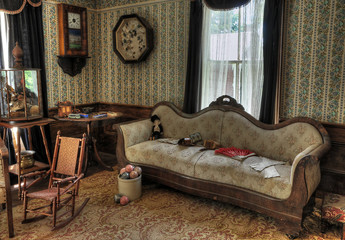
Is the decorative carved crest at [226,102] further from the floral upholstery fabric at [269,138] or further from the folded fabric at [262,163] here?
the folded fabric at [262,163]

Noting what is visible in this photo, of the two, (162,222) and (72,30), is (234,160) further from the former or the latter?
(72,30)

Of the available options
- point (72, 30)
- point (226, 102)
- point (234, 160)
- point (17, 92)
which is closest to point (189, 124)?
point (226, 102)

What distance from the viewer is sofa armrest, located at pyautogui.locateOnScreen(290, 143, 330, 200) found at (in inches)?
112

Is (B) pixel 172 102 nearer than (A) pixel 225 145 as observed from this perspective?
No

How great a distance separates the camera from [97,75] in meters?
5.97

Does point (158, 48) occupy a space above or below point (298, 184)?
above

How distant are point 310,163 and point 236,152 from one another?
1.07m

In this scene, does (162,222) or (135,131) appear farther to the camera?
(135,131)

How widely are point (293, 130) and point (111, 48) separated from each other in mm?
3616

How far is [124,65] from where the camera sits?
5609 millimetres

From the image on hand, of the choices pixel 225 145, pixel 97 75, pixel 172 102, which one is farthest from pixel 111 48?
pixel 225 145

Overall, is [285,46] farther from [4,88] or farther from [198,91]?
[4,88]

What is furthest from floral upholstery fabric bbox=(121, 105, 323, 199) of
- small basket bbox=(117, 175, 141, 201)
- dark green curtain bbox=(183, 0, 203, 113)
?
small basket bbox=(117, 175, 141, 201)

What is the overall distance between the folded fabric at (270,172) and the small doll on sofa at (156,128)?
1908mm
